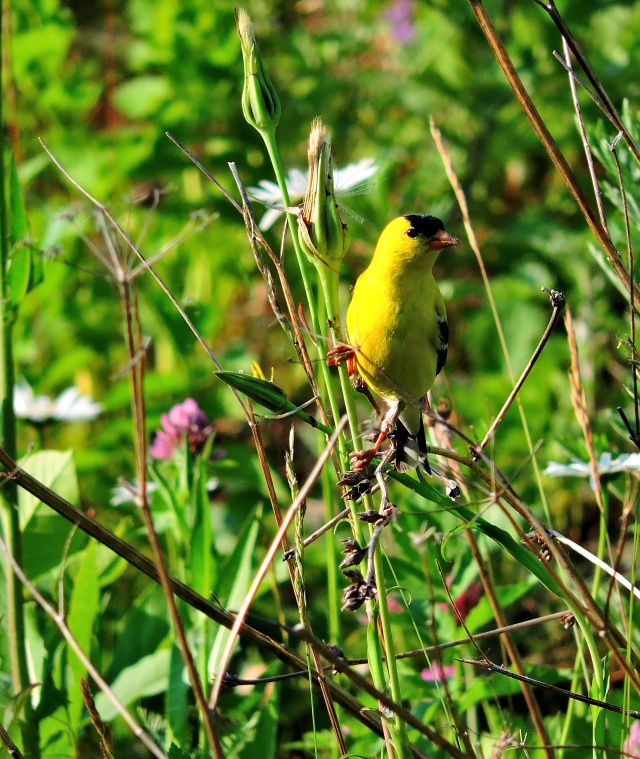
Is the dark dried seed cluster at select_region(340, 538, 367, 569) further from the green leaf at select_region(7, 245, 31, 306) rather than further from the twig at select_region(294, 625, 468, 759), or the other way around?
the green leaf at select_region(7, 245, 31, 306)

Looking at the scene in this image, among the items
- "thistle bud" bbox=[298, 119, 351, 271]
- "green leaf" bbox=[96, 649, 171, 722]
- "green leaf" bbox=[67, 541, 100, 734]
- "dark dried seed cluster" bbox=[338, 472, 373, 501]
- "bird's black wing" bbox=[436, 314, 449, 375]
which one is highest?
"thistle bud" bbox=[298, 119, 351, 271]

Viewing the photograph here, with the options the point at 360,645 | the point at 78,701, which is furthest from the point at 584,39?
the point at 78,701

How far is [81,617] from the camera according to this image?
1.48 meters

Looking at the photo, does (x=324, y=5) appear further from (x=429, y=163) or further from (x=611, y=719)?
(x=611, y=719)

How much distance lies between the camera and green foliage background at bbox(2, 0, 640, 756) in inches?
107

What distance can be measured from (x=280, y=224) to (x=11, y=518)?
1.91 metres

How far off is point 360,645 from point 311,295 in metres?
1.42

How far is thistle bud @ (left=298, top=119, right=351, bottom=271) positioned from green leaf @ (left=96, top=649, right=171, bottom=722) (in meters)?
0.92

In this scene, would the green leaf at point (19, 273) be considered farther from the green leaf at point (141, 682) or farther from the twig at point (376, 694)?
the twig at point (376, 694)

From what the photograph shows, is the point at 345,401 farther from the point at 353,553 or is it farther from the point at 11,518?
the point at 11,518

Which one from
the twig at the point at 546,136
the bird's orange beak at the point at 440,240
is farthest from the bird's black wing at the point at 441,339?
the twig at the point at 546,136

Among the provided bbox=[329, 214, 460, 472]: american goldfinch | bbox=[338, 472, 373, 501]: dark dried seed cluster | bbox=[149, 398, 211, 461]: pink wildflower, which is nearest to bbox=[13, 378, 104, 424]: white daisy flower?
bbox=[149, 398, 211, 461]: pink wildflower

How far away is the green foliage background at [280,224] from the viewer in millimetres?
2717

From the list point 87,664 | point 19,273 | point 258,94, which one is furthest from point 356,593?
point 19,273
